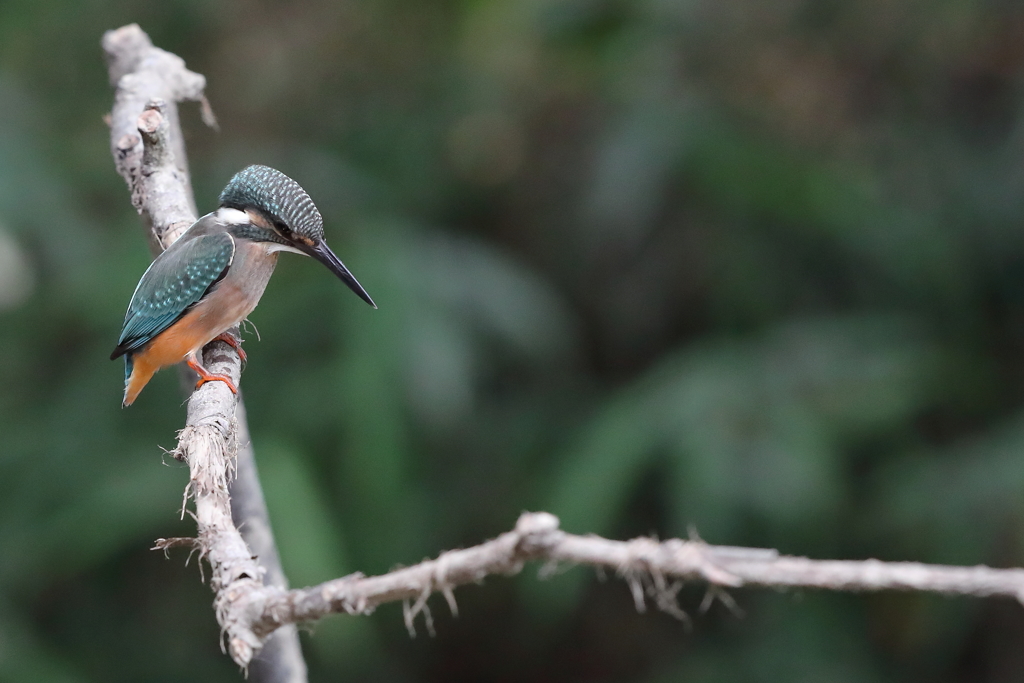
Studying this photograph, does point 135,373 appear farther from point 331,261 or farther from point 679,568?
point 679,568

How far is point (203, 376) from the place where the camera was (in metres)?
1.77

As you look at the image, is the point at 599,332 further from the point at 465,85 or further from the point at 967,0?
the point at 967,0

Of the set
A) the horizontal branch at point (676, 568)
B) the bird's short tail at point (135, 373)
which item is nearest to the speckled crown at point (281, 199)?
the bird's short tail at point (135, 373)

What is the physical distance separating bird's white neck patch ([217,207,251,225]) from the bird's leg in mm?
259

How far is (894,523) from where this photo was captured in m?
3.00

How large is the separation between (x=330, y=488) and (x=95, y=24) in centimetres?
207

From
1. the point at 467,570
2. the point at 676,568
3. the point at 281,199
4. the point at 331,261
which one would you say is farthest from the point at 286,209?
the point at 676,568

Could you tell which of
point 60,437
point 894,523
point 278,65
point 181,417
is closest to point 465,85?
point 278,65

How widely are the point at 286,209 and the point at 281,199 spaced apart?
2 cm

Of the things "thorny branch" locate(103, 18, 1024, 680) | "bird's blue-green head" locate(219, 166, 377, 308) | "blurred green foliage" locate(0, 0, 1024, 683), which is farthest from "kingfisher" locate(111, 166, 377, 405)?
"blurred green foliage" locate(0, 0, 1024, 683)

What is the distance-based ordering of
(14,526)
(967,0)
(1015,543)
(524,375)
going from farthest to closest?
(524,375), (967,0), (14,526), (1015,543)

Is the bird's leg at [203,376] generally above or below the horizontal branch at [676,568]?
above

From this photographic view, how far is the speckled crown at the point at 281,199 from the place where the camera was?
1.71 metres

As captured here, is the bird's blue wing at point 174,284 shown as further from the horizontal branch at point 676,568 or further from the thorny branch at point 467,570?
the horizontal branch at point 676,568
